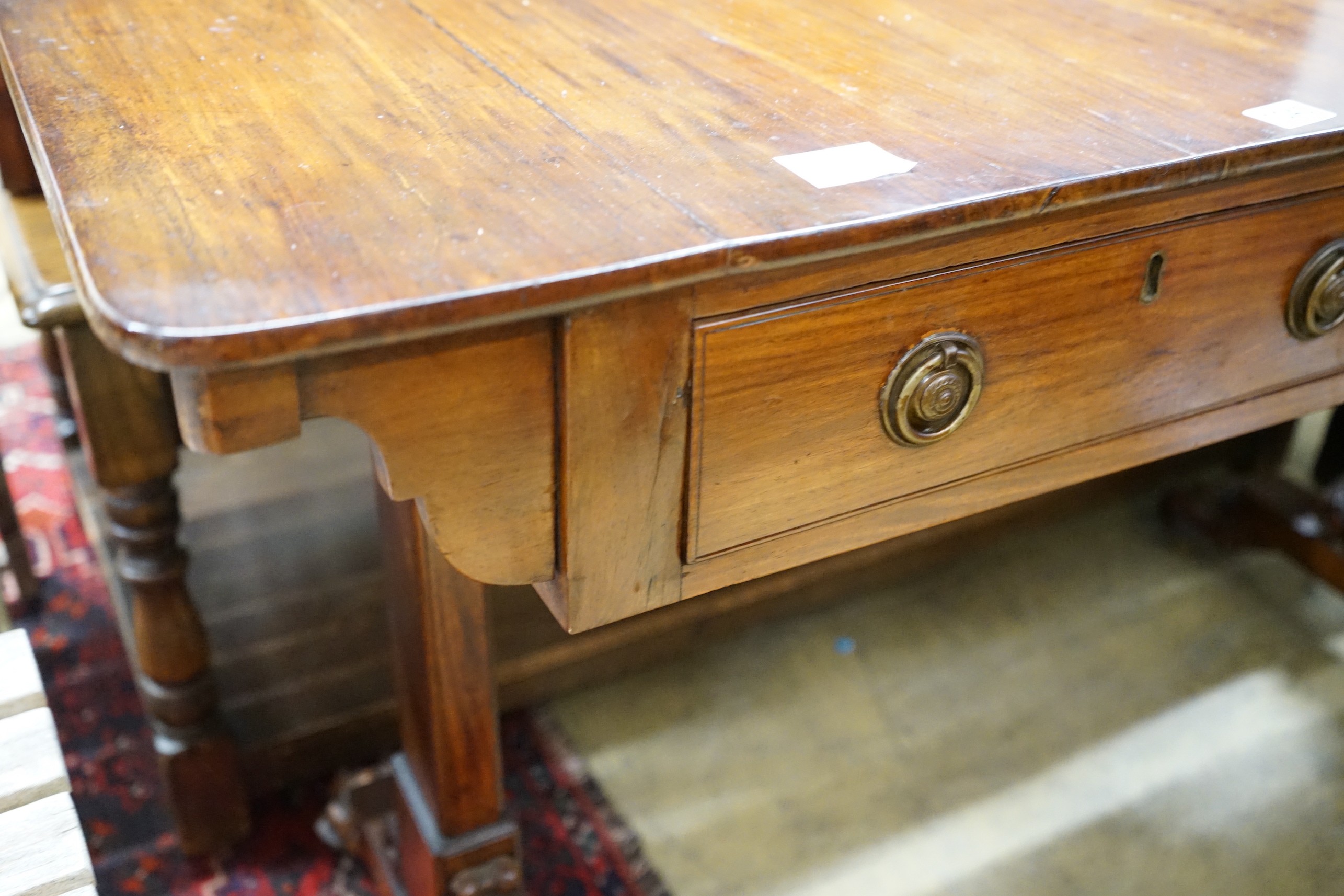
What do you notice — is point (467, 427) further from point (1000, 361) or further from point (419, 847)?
point (419, 847)

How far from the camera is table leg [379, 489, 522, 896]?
86 cm

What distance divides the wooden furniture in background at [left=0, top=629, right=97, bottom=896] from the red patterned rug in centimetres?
45

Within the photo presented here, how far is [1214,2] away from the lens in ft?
3.39

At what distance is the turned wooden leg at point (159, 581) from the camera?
103 cm

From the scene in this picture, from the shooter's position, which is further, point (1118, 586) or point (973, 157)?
point (1118, 586)

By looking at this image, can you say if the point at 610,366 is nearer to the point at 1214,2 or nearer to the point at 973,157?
the point at 973,157

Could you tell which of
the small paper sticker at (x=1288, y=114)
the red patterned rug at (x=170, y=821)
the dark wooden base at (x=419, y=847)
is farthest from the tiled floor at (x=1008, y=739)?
the small paper sticker at (x=1288, y=114)

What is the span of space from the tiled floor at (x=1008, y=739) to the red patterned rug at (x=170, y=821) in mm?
46

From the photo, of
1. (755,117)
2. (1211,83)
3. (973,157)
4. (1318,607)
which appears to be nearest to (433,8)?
(755,117)

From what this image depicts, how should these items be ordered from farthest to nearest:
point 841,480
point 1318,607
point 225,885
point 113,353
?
point 1318,607
point 225,885
point 113,353
point 841,480

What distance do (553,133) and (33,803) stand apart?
51 cm

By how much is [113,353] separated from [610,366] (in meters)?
0.62

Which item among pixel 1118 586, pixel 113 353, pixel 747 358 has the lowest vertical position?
pixel 1118 586

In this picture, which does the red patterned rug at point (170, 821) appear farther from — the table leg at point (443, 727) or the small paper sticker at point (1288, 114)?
the small paper sticker at point (1288, 114)
